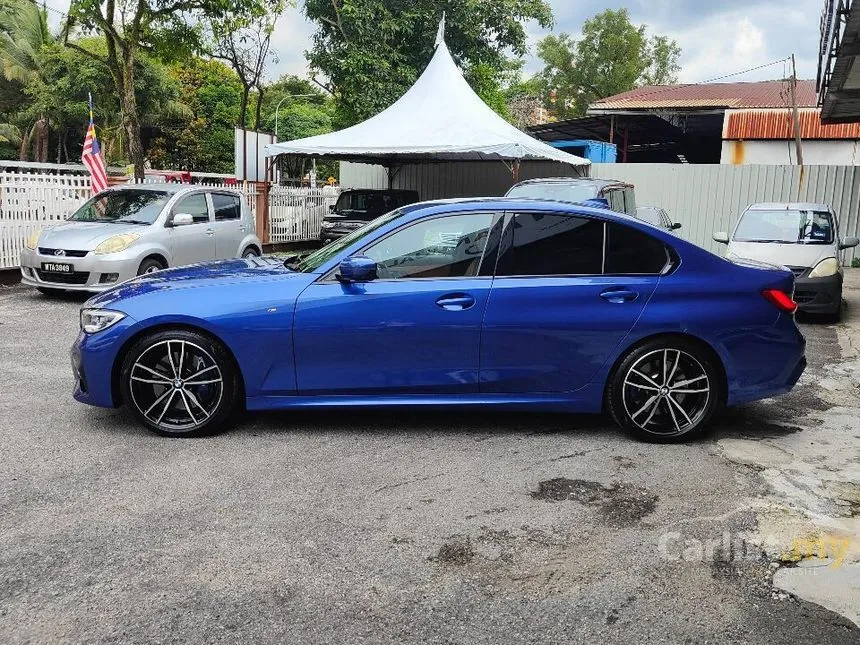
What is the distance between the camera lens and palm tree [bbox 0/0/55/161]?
37.7 metres

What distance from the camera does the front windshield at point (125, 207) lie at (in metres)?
10.9

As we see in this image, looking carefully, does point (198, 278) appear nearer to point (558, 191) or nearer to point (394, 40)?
point (558, 191)

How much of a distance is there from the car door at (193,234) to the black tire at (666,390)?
7.67 m

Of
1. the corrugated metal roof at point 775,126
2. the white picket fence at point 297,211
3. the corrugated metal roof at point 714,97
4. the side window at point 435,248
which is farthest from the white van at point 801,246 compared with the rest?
the corrugated metal roof at point 714,97

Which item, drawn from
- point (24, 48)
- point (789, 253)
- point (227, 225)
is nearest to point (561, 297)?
point (789, 253)

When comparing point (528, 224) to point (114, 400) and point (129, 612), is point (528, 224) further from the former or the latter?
point (129, 612)

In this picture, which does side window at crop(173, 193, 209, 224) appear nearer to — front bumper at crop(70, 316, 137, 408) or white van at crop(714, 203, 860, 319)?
front bumper at crop(70, 316, 137, 408)

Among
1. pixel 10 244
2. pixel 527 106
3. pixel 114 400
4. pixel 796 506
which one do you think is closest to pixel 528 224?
pixel 796 506

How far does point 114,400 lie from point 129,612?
2.22 m

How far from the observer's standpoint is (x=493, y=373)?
16.1 ft

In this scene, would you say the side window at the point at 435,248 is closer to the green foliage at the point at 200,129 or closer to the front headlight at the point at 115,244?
the front headlight at the point at 115,244

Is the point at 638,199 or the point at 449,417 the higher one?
the point at 638,199

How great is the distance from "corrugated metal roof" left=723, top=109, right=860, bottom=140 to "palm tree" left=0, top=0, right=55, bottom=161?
31473 millimetres

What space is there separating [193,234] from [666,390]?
8082 millimetres
